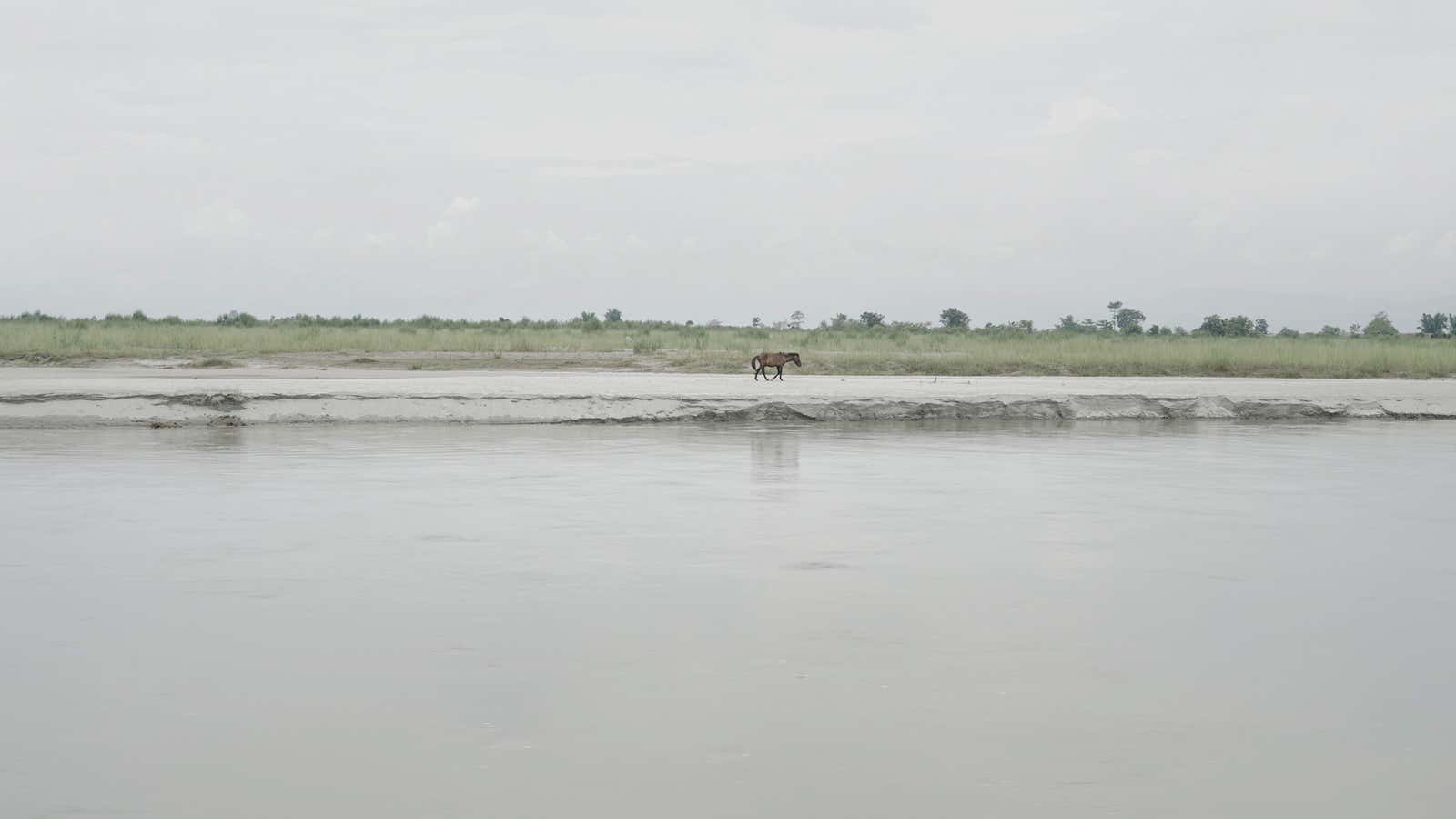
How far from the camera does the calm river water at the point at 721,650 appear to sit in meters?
3.09

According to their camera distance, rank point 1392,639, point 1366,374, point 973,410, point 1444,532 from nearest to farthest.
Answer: point 1392,639, point 1444,532, point 973,410, point 1366,374

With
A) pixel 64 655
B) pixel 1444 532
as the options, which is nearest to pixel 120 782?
pixel 64 655

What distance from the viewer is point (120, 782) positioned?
309 centimetres

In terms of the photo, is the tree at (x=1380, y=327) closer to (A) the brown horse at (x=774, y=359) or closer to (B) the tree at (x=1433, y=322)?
(B) the tree at (x=1433, y=322)

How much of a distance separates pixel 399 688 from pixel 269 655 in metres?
0.61

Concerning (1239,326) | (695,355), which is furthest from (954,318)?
(695,355)

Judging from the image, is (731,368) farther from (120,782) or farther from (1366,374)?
(120,782)

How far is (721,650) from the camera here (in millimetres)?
4293

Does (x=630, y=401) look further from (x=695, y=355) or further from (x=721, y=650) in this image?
(x=695, y=355)

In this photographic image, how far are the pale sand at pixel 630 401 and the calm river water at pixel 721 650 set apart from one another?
486cm

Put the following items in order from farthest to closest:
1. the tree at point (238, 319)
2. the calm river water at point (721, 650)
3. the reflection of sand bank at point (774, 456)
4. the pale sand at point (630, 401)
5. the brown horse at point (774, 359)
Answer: the tree at point (238, 319), the brown horse at point (774, 359), the pale sand at point (630, 401), the reflection of sand bank at point (774, 456), the calm river water at point (721, 650)

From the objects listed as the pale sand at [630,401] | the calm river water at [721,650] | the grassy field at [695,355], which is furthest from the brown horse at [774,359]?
the calm river water at [721,650]

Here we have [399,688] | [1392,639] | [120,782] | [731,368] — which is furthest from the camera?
[731,368]

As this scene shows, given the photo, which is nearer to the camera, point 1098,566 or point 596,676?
point 596,676
